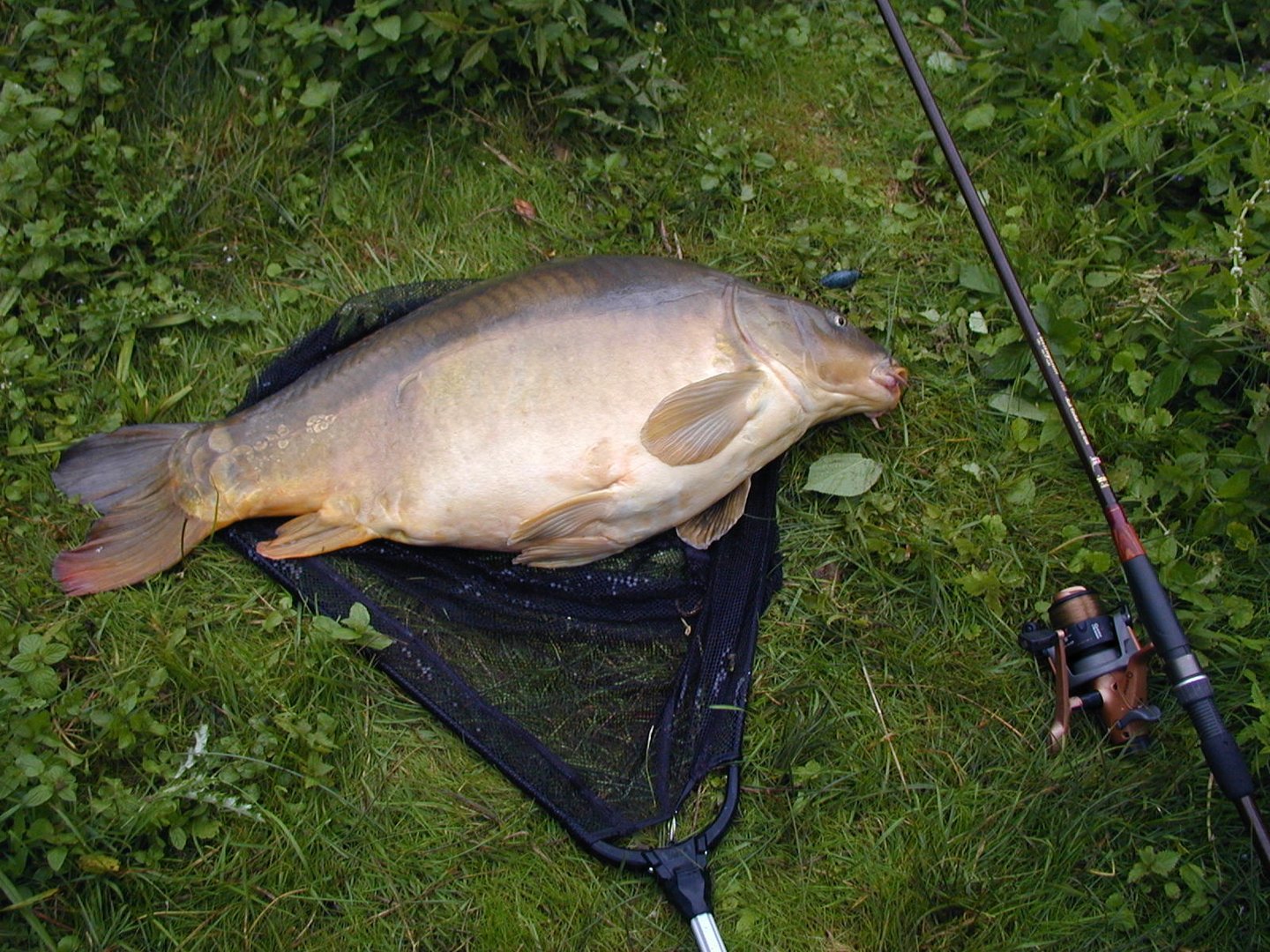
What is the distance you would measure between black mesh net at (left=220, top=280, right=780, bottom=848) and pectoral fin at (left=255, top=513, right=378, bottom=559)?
0.04 metres

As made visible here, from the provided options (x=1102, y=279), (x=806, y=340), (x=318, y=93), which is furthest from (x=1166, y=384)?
(x=318, y=93)

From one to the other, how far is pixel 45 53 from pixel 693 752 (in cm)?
269

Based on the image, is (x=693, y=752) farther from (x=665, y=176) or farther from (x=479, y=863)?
(x=665, y=176)

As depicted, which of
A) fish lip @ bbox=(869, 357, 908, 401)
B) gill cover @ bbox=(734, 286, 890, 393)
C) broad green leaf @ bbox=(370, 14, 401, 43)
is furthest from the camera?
broad green leaf @ bbox=(370, 14, 401, 43)

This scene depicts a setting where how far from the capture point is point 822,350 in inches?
104

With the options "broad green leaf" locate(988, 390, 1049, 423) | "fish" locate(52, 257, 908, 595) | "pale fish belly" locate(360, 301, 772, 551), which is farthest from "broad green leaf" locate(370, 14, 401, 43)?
"broad green leaf" locate(988, 390, 1049, 423)

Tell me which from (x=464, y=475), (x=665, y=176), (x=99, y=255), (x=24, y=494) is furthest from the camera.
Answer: (x=665, y=176)

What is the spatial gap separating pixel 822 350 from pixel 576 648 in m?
0.96

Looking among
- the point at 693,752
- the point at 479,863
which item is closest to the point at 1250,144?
the point at 693,752

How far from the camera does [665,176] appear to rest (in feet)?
10.5

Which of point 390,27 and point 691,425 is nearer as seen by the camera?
point 691,425

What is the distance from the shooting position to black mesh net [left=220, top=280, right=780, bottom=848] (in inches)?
97.7

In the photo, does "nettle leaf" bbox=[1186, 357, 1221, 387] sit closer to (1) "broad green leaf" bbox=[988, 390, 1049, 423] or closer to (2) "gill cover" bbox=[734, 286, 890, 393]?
(1) "broad green leaf" bbox=[988, 390, 1049, 423]

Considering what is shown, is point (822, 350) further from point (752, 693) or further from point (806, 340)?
point (752, 693)
